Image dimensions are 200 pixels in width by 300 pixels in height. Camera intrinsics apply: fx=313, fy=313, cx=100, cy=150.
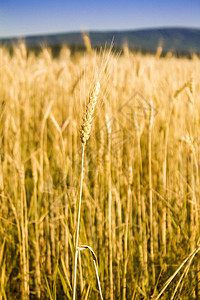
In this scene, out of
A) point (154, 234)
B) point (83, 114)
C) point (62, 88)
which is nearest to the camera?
point (83, 114)

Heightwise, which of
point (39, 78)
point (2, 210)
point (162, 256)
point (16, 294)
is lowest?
point (16, 294)

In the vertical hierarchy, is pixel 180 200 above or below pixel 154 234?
above

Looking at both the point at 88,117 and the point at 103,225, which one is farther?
the point at 103,225

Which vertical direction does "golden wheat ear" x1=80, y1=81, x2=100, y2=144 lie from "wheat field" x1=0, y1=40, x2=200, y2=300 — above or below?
above

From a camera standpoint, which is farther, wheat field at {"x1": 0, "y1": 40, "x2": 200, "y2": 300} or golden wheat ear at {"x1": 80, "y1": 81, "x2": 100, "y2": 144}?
wheat field at {"x1": 0, "y1": 40, "x2": 200, "y2": 300}

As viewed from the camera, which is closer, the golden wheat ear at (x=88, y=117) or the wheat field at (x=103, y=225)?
the golden wheat ear at (x=88, y=117)

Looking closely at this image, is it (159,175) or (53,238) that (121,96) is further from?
(53,238)

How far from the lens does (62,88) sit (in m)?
2.56

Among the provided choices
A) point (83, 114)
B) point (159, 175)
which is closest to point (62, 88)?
point (159, 175)

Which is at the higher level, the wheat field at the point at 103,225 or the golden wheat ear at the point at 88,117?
the golden wheat ear at the point at 88,117

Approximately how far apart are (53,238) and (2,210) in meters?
0.21

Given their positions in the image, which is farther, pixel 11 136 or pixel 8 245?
pixel 11 136

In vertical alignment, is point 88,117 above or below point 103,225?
above

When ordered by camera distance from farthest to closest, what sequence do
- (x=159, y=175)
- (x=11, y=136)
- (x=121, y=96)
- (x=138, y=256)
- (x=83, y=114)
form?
(x=121, y=96) → (x=11, y=136) → (x=159, y=175) → (x=138, y=256) → (x=83, y=114)
